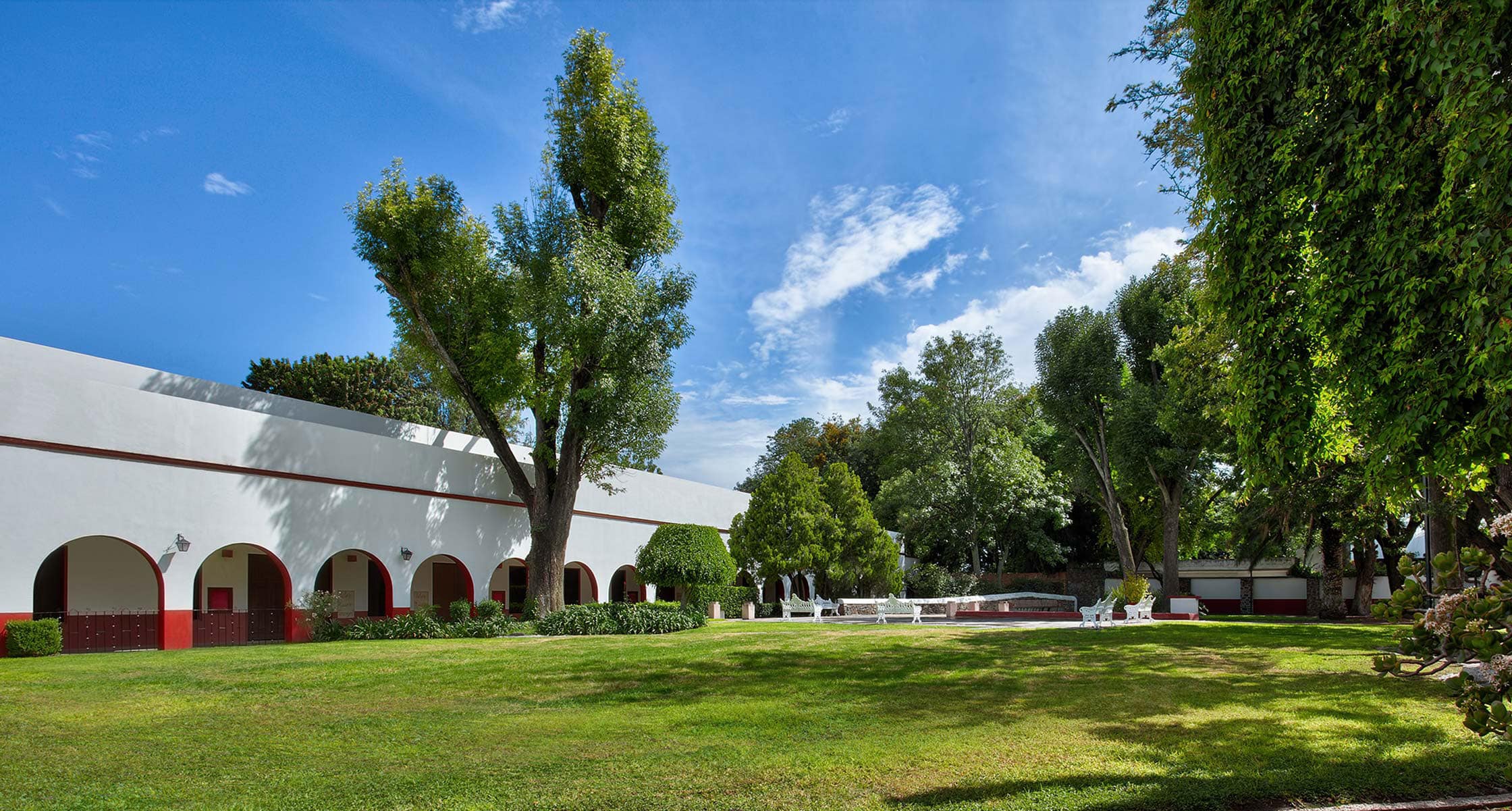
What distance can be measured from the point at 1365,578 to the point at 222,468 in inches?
1323

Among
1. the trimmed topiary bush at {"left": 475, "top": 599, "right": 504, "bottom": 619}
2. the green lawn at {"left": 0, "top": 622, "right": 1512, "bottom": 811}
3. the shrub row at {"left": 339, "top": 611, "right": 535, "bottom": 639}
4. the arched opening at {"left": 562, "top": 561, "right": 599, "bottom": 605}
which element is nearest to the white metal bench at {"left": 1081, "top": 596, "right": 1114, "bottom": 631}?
the green lawn at {"left": 0, "top": 622, "right": 1512, "bottom": 811}

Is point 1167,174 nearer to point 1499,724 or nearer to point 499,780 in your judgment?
point 1499,724

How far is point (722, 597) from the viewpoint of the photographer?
2609 centimetres

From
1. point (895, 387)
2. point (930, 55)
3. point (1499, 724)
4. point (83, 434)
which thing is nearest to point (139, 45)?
point (83, 434)

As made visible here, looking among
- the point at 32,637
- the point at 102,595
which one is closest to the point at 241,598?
the point at 102,595

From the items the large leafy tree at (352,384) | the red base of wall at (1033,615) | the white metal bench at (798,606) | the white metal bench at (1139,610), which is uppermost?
the large leafy tree at (352,384)

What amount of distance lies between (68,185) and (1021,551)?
3693cm

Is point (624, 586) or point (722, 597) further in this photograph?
point (624, 586)

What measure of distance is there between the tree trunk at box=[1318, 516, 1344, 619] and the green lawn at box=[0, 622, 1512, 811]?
16.5m

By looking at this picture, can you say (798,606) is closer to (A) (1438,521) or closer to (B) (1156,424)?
(B) (1156,424)

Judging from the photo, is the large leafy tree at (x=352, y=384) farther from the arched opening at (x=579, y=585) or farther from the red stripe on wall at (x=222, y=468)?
the red stripe on wall at (x=222, y=468)

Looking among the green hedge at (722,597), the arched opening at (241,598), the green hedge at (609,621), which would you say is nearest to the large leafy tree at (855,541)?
the green hedge at (722,597)

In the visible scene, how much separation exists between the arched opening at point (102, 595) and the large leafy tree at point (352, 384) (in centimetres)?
1906

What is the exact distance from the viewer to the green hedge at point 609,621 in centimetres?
1928
